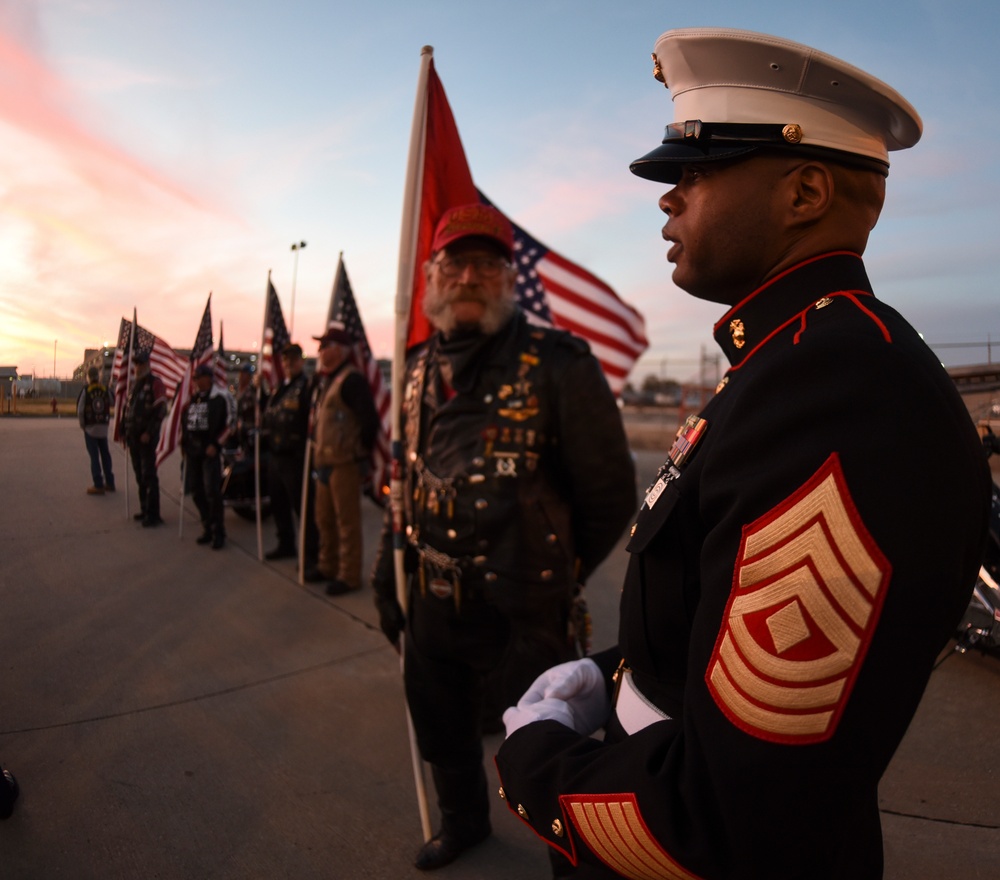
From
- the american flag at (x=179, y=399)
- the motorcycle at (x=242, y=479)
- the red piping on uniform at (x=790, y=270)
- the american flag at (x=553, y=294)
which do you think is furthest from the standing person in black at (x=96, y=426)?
the motorcycle at (x=242, y=479)

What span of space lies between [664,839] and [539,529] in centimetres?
149

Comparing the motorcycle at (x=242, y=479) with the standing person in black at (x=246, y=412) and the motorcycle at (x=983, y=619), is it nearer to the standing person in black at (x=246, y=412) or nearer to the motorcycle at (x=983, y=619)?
the standing person in black at (x=246, y=412)

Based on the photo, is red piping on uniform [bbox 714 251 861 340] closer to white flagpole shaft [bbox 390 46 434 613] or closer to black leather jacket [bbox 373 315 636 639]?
black leather jacket [bbox 373 315 636 639]

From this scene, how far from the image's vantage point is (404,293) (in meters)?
2.82

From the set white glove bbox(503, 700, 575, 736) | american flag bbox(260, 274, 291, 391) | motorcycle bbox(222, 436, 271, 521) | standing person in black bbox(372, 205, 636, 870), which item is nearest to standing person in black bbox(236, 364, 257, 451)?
motorcycle bbox(222, 436, 271, 521)

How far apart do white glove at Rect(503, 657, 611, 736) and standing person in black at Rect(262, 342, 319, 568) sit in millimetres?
4961

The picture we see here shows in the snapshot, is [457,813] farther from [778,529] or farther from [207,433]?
[207,433]

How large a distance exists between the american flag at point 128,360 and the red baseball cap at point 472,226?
43.3 inches

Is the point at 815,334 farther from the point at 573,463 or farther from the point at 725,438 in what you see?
the point at 573,463

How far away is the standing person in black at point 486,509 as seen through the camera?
2264 millimetres

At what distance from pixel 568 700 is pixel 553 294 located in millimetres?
4559

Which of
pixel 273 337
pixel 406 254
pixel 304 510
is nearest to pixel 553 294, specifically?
pixel 304 510

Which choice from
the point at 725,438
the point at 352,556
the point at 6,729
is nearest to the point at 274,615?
the point at 352,556

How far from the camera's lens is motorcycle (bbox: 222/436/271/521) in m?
7.16
